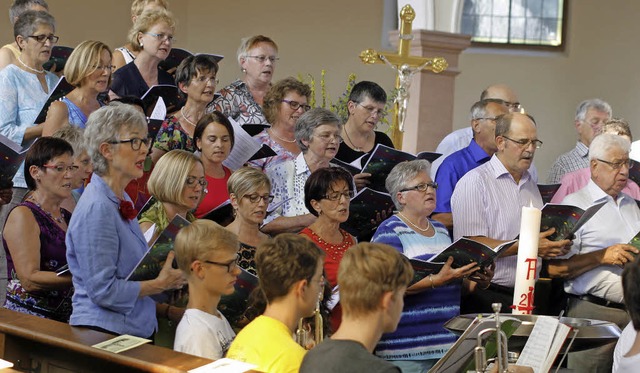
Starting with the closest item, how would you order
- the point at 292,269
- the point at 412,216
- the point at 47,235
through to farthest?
the point at 292,269
the point at 47,235
the point at 412,216

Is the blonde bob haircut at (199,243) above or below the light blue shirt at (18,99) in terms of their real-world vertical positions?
below

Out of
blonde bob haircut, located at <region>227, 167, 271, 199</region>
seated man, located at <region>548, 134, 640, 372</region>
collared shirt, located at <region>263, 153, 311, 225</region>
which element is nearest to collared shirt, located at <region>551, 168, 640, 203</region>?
seated man, located at <region>548, 134, 640, 372</region>

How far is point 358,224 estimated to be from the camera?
5.68m

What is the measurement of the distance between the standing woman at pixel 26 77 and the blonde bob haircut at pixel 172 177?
4.53 feet

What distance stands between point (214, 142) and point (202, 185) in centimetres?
71

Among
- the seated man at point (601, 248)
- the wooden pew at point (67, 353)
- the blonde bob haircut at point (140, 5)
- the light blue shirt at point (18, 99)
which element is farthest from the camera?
the blonde bob haircut at point (140, 5)

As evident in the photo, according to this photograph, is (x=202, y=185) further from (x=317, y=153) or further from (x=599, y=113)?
(x=599, y=113)

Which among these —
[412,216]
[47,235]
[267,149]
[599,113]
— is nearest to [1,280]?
[47,235]

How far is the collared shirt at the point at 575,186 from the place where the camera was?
6559 millimetres

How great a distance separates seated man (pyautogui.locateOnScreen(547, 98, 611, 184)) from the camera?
7.51 m

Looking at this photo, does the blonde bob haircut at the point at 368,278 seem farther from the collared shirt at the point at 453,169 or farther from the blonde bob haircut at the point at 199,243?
the collared shirt at the point at 453,169

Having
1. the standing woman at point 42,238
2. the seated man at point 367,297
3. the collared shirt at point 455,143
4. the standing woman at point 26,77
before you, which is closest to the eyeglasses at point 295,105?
the standing woman at point 26,77

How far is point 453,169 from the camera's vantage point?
630 centimetres

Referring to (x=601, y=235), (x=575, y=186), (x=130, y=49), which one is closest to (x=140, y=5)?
(x=130, y=49)
